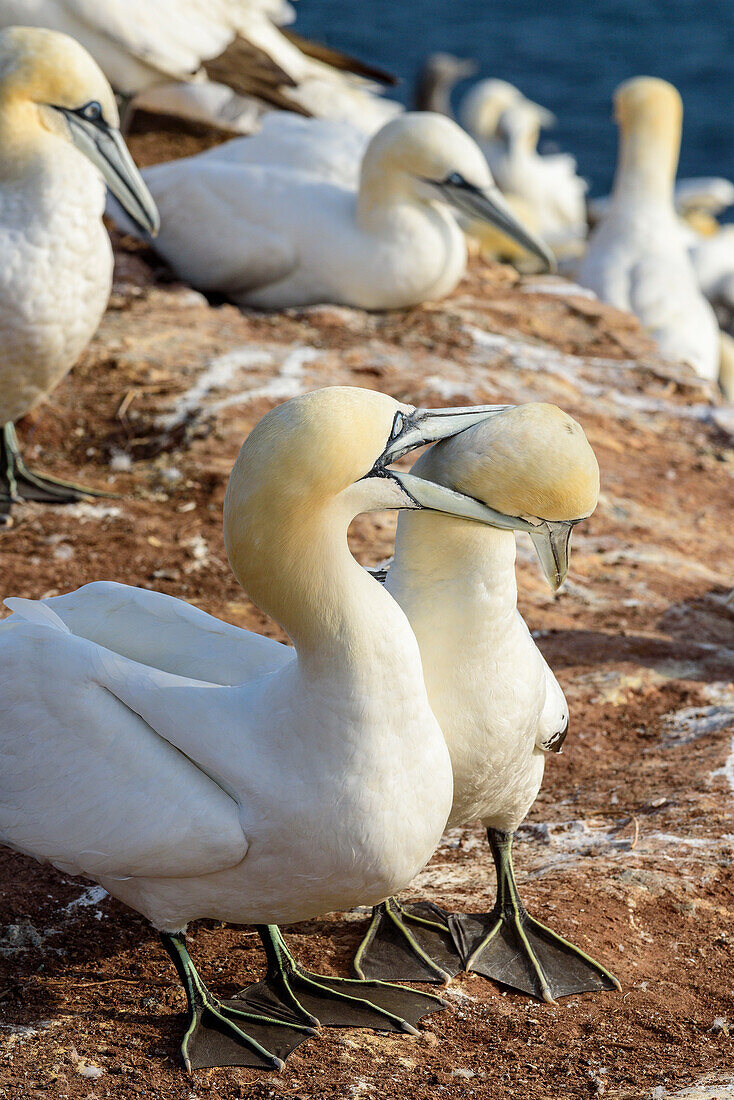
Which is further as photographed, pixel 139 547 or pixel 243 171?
pixel 243 171

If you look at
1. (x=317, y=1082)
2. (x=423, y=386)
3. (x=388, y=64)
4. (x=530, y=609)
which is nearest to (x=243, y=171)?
(x=423, y=386)

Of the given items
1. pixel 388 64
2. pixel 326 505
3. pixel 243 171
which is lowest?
pixel 388 64

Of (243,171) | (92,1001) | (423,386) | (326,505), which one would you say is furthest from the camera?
(243,171)

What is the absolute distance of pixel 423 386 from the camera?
633 cm

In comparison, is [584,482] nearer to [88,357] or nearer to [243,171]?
[88,357]

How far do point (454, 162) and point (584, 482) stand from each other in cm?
453

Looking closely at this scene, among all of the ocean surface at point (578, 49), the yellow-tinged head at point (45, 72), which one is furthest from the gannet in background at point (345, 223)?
the ocean surface at point (578, 49)

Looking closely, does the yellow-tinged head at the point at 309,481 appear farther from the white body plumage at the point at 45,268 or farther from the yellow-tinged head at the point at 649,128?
the yellow-tinged head at the point at 649,128

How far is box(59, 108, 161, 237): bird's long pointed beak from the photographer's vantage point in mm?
5301

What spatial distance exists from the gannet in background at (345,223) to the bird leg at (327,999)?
4.62 m

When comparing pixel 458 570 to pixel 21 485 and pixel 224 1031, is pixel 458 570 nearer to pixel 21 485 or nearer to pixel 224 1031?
pixel 224 1031

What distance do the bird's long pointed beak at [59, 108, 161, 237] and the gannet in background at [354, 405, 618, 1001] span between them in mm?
2958

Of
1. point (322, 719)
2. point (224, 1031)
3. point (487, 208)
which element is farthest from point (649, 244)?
point (224, 1031)

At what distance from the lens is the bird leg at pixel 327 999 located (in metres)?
2.94
